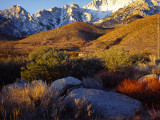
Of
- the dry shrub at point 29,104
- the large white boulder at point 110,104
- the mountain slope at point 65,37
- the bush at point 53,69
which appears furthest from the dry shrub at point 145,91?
the mountain slope at point 65,37

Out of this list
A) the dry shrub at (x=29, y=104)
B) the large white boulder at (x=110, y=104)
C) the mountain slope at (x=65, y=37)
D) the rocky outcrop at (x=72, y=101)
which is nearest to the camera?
A: the dry shrub at (x=29, y=104)

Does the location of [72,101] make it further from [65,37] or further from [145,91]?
[65,37]

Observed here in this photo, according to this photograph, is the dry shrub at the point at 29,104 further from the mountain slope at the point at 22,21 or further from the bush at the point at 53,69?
the mountain slope at the point at 22,21

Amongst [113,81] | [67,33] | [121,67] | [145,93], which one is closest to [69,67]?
[113,81]

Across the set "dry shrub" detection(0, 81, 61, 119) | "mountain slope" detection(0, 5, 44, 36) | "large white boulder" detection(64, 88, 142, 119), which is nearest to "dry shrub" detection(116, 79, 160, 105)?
"large white boulder" detection(64, 88, 142, 119)

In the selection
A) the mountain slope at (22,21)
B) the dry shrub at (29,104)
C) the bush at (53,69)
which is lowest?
the dry shrub at (29,104)

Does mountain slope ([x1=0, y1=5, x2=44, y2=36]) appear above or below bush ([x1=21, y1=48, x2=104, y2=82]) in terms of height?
above

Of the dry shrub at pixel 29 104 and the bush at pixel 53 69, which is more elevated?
the bush at pixel 53 69

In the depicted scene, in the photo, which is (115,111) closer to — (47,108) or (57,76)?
(47,108)

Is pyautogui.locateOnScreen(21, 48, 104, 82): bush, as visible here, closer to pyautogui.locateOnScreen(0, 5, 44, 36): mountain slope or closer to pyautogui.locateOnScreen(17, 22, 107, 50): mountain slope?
pyautogui.locateOnScreen(17, 22, 107, 50): mountain slope

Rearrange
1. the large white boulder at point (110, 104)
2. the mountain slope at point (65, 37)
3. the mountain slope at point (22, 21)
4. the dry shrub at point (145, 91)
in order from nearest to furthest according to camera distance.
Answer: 1. the large white boulder at point (110, 104)
2. the dry shrub at point (145, 91)
3. the mountain slope at point (65, 37)
4. the mountain slope at point (22, 21)

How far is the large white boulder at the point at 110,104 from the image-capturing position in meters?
3.14

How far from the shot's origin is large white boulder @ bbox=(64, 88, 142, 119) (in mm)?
3145

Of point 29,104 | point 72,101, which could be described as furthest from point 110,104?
point 29,104
